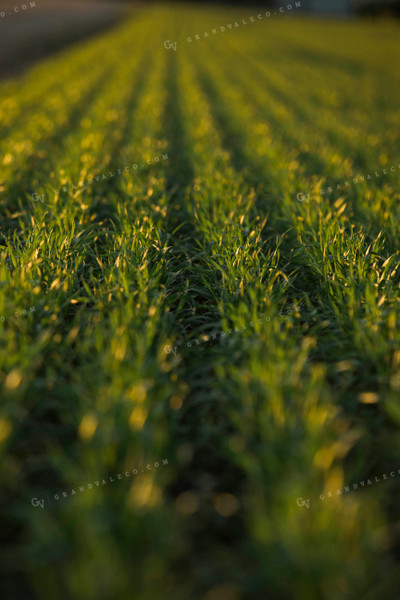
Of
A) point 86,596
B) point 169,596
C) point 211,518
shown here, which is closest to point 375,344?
point 211,518

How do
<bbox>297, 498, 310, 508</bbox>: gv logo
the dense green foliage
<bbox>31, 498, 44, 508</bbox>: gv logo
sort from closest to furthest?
the dense green foliage < <bbox>297, 498, 310, 508</bbox>: gv logo < <bbox>31, 498, 44, 508</bbox>: gv logo

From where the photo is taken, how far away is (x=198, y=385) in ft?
9.36

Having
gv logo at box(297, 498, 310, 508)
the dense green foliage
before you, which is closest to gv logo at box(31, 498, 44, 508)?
the dense green foliage

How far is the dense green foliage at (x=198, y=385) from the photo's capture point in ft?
5.97

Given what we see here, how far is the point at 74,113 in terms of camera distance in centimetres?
995

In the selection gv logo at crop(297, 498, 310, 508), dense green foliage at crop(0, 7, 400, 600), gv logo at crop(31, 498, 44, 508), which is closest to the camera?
dense green foliage at crop(0, 7, 400, 600)

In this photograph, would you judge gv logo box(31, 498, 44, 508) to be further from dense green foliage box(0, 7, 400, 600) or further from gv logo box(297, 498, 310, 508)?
gv logo box(297, 498, 310, 508)

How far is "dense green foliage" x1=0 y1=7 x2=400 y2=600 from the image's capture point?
1.82 metres

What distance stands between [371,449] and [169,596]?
126cm

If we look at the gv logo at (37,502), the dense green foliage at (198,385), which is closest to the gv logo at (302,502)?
the dense green foliage at (198,385)

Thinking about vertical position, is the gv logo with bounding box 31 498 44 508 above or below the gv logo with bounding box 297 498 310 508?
above

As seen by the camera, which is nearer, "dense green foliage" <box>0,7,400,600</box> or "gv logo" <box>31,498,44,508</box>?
"dense green foliage" <box>0,7,400,600</box>

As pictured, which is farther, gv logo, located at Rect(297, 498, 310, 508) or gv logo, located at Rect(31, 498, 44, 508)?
gv logo, located at Rect(31, 498, 44, 508)

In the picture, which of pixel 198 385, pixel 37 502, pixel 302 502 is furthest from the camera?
pixel 198 385
